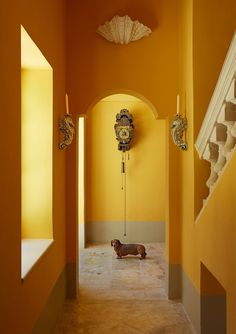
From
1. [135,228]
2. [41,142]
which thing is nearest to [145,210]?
[135,228]

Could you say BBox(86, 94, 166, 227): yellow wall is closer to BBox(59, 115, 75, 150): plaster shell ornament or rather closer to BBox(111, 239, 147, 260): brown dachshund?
BBox(111, 239, 147, 260): brown dachshund

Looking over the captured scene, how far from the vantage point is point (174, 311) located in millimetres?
3648

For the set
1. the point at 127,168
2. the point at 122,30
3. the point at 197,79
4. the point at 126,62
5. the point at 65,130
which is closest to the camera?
the point at 197,79

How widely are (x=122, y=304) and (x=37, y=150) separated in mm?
2001

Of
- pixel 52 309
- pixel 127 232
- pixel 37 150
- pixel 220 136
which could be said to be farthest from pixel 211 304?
pixel 127 232

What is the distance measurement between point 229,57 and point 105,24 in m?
2.25

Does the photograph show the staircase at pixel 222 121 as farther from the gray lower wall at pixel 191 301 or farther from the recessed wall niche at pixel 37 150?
the recessed wall niche at pixel 37 150

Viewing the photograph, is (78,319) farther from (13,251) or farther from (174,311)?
(13,251)

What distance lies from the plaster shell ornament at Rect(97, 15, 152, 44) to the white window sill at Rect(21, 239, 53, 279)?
7.74 feet

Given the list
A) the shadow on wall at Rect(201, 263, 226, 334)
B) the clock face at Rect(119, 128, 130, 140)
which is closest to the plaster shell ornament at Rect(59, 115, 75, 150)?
the shadow on wall at Rect(201, 263, 226, 334)

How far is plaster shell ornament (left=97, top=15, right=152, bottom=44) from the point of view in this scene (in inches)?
148

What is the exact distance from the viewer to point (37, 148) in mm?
3176

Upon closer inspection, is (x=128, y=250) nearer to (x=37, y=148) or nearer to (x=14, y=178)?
(x=37, y=148)

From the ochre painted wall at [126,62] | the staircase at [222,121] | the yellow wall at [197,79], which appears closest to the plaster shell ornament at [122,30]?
the ochre painted wall at [126,62]
